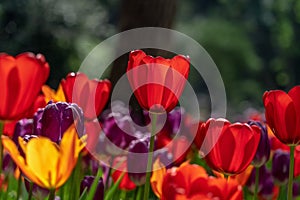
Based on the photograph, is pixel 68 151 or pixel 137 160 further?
pixel 137 160

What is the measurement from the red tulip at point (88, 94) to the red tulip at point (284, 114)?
568 mm

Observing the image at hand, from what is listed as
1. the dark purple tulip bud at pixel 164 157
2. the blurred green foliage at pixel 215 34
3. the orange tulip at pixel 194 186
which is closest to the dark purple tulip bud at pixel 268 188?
the dark purple tulip bud at pixel 164 157

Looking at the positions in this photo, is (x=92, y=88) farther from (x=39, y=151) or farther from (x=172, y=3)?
(x=172, y=3)

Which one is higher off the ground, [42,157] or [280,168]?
[280,168]

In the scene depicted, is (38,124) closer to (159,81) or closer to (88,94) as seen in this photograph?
(159,81)

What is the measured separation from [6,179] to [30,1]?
39.7 feet

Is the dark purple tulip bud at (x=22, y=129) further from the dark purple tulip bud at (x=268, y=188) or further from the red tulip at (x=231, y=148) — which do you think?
the dark purple tulip bud at (x=268, y=188)

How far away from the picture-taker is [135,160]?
239cm

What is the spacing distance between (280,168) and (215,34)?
30.9 metres

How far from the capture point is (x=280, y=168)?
9.05 feet

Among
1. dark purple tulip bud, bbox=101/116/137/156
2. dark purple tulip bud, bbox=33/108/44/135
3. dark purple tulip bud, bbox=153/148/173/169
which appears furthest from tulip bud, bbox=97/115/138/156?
dark purple tulip bud, bbox=33/108/44/135

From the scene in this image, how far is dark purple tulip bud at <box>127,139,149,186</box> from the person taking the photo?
2.33m

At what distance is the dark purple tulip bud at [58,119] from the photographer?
174 centimetres

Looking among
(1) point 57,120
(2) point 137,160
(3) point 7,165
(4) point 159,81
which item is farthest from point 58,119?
(3) point 7,165
